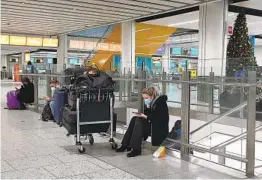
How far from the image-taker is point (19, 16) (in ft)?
42.6

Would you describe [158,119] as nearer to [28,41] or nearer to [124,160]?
[124,160]

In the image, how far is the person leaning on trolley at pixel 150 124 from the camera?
431 cm

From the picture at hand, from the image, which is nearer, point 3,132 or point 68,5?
point 3,132

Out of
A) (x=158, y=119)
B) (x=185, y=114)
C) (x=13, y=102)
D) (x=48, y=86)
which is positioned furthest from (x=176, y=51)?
(x=158, y=119)

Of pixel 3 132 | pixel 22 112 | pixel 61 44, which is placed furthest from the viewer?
pixel 61 44

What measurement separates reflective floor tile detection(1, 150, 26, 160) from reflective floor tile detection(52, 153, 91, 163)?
0.46 m

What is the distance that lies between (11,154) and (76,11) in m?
8.37

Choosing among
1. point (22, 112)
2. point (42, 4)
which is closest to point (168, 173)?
point (22, 112)

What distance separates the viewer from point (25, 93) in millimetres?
9422

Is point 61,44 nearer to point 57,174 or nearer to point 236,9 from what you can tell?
point 236,9

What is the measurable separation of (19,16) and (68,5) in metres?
3.21

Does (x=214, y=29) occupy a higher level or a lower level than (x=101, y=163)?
higher

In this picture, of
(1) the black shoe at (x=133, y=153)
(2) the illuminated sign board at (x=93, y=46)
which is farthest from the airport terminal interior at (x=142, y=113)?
(2) the illuminated sign board at (x=93, y=46)

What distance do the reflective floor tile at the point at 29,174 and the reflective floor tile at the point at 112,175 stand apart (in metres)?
0.45
